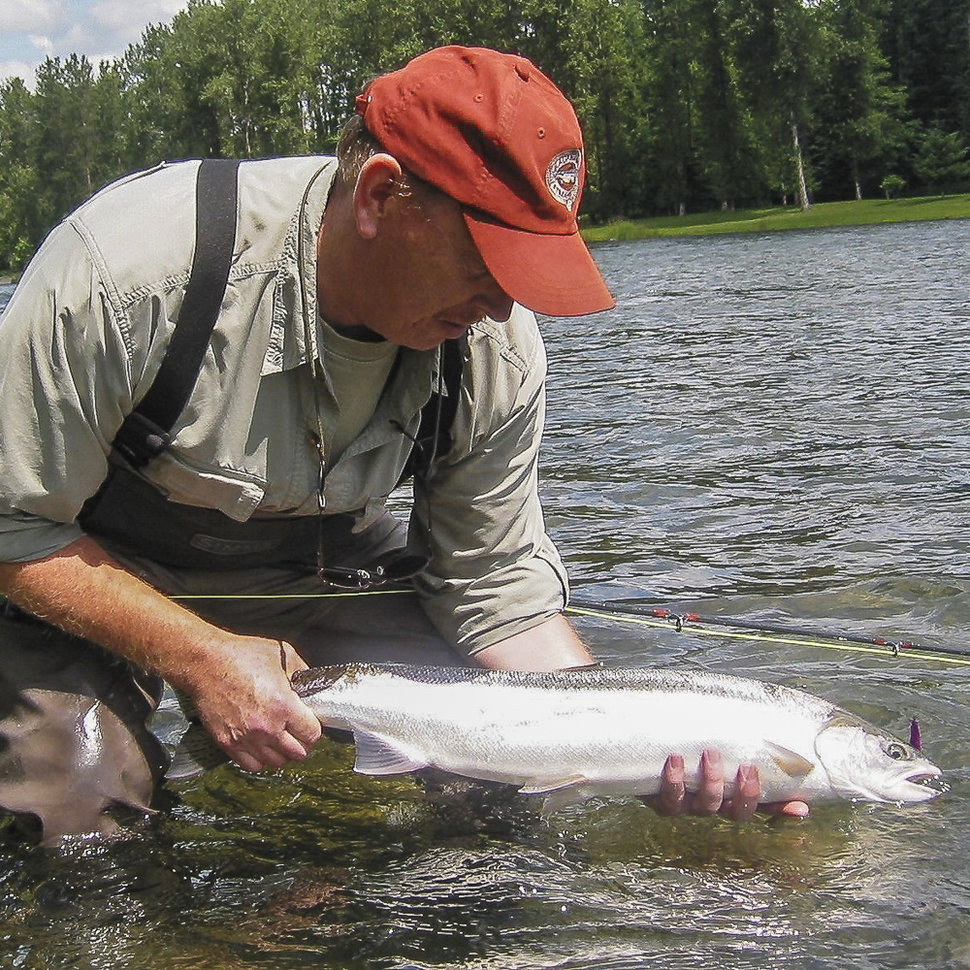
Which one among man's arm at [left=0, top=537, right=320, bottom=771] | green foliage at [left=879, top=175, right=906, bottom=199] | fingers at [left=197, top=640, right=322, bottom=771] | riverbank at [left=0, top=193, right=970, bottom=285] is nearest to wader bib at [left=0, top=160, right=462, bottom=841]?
man's arm at [left=0, top=537, right=320, bottom=771]

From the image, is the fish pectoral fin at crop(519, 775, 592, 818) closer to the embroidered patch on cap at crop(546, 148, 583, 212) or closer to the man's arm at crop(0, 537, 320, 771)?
the man's arm at crop(0, 537, 320, 771)

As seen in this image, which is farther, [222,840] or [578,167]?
[222,840]

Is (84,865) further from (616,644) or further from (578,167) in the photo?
(616,644)

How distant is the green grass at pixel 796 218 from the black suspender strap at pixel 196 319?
42.2m

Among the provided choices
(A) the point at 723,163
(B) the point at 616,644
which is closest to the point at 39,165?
(A) the point at 723,163

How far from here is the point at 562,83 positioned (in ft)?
215

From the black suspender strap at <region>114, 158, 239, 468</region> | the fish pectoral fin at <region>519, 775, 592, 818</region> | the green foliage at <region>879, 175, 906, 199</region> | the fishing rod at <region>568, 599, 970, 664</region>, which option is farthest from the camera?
the green foliage at <region>879, 175, 906, 199</region>

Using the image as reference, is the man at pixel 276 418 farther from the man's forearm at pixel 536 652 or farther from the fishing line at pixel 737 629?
the fishing line at pixel 737 629

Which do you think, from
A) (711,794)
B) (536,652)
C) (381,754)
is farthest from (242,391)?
(711,794)

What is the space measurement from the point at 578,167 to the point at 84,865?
2340 millimetres

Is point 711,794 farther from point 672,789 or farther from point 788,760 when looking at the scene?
point 788,760

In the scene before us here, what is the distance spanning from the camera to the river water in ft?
11.1

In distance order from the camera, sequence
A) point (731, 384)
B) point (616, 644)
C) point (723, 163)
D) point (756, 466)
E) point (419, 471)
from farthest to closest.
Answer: point (723, 163)
point (731, 384)
point (756, 466)
point (616, 644)
point (419, 471)

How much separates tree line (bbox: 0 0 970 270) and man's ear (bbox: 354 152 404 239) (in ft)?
190
